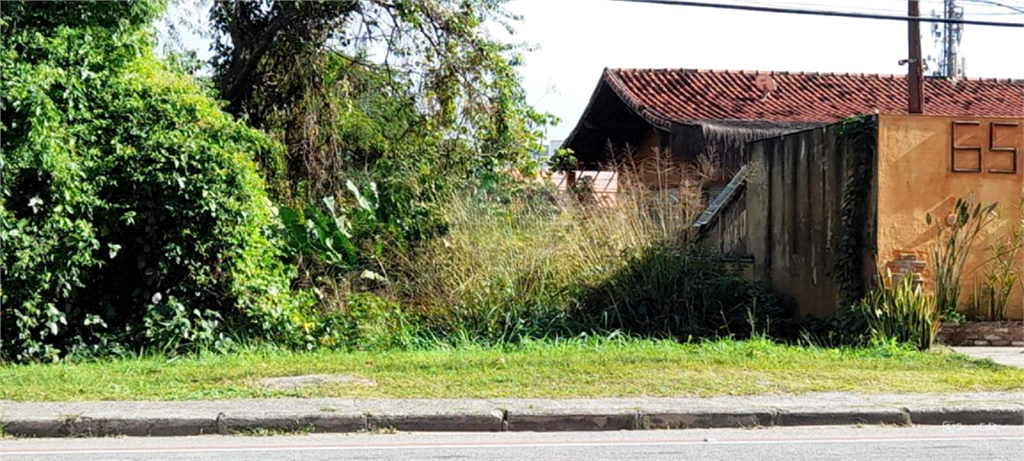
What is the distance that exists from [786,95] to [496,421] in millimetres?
20930

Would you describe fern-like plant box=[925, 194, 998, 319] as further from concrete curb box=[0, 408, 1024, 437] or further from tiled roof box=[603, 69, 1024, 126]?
tiled roof box=[603, 69, 1024, 126]

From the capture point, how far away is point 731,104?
27047 mm

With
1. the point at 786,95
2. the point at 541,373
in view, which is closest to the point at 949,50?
the point at 786,95

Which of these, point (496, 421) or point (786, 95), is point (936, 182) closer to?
point (496, 421)

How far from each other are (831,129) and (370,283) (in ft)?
21.6

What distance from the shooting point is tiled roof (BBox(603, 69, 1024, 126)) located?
86.9ft

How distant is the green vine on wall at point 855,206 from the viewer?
46.8 feet

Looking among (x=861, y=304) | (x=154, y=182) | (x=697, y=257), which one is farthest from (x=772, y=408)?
(x=154, y=182)

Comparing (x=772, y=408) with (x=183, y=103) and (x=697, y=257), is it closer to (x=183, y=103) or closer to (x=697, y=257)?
(x=697, y=257)

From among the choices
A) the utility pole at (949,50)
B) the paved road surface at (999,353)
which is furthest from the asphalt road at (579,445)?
the utility pole at (949,50)

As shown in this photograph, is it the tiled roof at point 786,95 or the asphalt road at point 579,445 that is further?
the tiled roof at point 786,95

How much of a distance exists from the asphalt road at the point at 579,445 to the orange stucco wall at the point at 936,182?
5479 millimetres

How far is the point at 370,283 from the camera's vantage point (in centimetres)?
1586

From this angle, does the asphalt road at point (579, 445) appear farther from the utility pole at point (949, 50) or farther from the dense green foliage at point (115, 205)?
the utility pole at point (949, 50)
